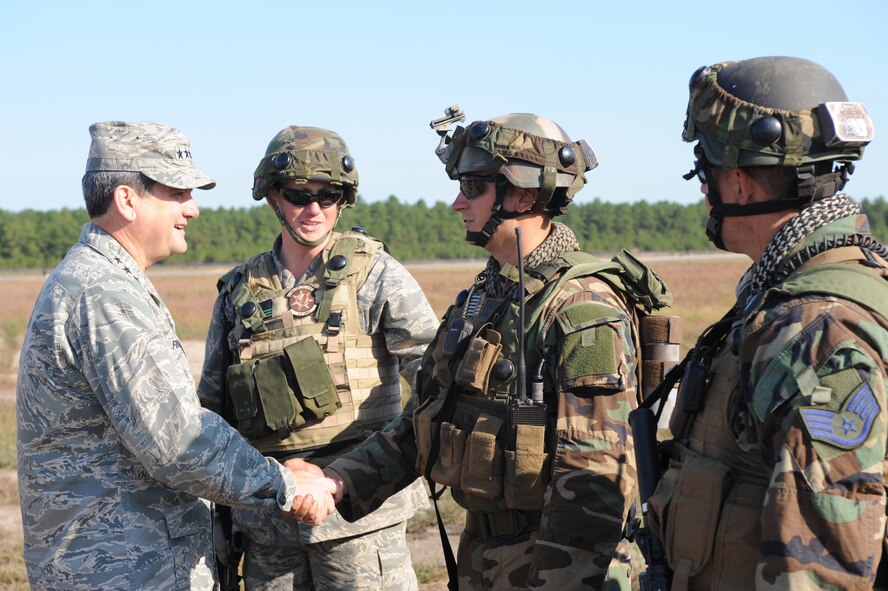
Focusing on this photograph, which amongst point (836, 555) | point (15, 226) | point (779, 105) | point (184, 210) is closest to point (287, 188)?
point (184, 210)

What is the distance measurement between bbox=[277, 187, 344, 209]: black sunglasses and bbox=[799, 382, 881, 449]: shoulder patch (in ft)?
10.6

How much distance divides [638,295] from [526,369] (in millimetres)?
550

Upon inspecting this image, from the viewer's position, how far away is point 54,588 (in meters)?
3.58

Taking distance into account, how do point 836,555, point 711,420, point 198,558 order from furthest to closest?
point 198,558 < point 711,420 < point 836,555

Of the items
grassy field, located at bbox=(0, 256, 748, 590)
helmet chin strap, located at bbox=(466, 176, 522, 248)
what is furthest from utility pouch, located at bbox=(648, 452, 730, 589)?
grassy field, located at bbox=(0, 256, 748, 590)

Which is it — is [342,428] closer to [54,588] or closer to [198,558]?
[198,558]

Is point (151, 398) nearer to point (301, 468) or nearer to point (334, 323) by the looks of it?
point (301, 468)

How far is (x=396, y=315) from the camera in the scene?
4.90 m

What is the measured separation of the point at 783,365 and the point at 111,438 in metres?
2.39

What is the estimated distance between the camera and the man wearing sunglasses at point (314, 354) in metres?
4.66

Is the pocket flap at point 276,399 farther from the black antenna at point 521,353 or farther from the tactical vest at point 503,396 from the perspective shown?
the black antenna at point 521,353

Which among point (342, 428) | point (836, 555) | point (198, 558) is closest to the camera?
point (836, 555)

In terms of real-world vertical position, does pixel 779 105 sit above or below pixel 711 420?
above

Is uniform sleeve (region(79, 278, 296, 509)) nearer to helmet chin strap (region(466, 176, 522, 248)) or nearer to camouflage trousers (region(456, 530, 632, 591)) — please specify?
camouflage trousers (region(456, 530, 632, 591))
